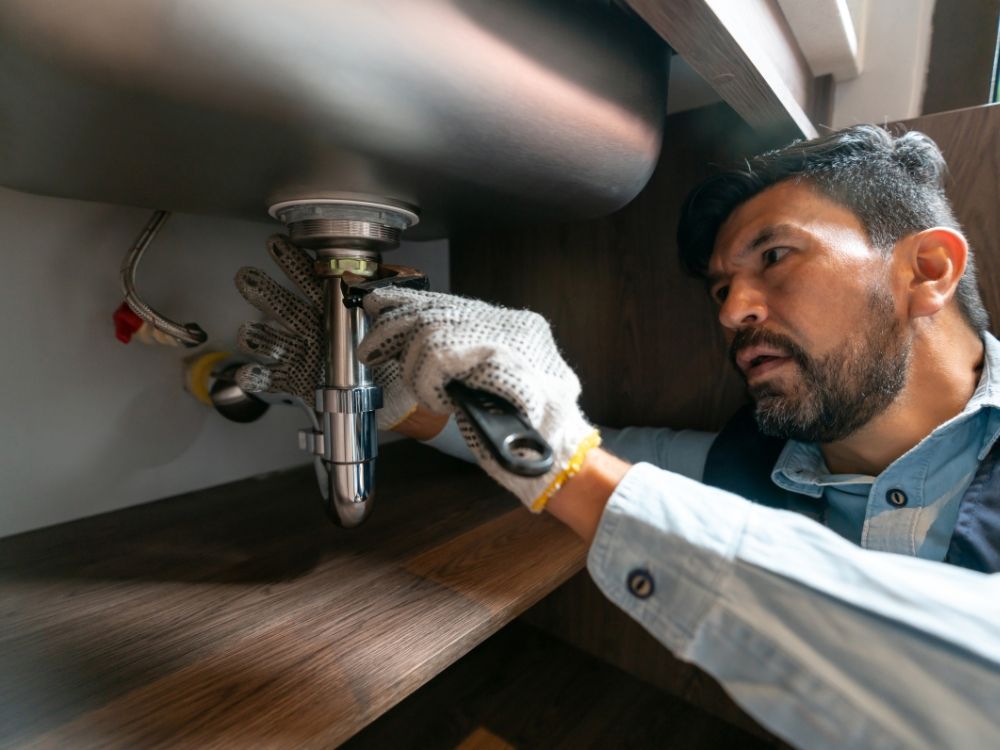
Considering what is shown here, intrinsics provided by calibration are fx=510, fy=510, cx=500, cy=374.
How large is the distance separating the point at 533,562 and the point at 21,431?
0.52 m

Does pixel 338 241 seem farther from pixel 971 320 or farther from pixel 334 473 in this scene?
pixel 971 320

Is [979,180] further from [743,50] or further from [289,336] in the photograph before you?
[289,336]

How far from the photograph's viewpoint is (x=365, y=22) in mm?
257

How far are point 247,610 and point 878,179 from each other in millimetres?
755

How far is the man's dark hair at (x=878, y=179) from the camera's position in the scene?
1.82 feet

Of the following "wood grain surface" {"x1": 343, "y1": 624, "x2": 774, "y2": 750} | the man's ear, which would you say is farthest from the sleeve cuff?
"wood grain surface" {"x1": 343, "y1": 624, "x2": 774, "y2": 750}

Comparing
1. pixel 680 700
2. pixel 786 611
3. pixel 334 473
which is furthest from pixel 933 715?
pixel 680 700

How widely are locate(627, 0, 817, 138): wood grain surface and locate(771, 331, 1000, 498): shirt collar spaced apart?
0.33m

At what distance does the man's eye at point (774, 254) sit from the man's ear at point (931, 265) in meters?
0.12

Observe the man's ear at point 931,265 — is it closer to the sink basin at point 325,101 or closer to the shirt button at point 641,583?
the sink basin at point 325,101

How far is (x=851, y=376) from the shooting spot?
530 mm

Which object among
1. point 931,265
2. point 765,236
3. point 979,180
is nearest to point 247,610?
point 765,236

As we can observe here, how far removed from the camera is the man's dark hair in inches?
21.9

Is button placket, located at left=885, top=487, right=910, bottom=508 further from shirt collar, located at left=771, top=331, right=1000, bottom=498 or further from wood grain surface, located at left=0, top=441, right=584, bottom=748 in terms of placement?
wood grain surface, located at left=0, top=441, right=584, bottom=748
